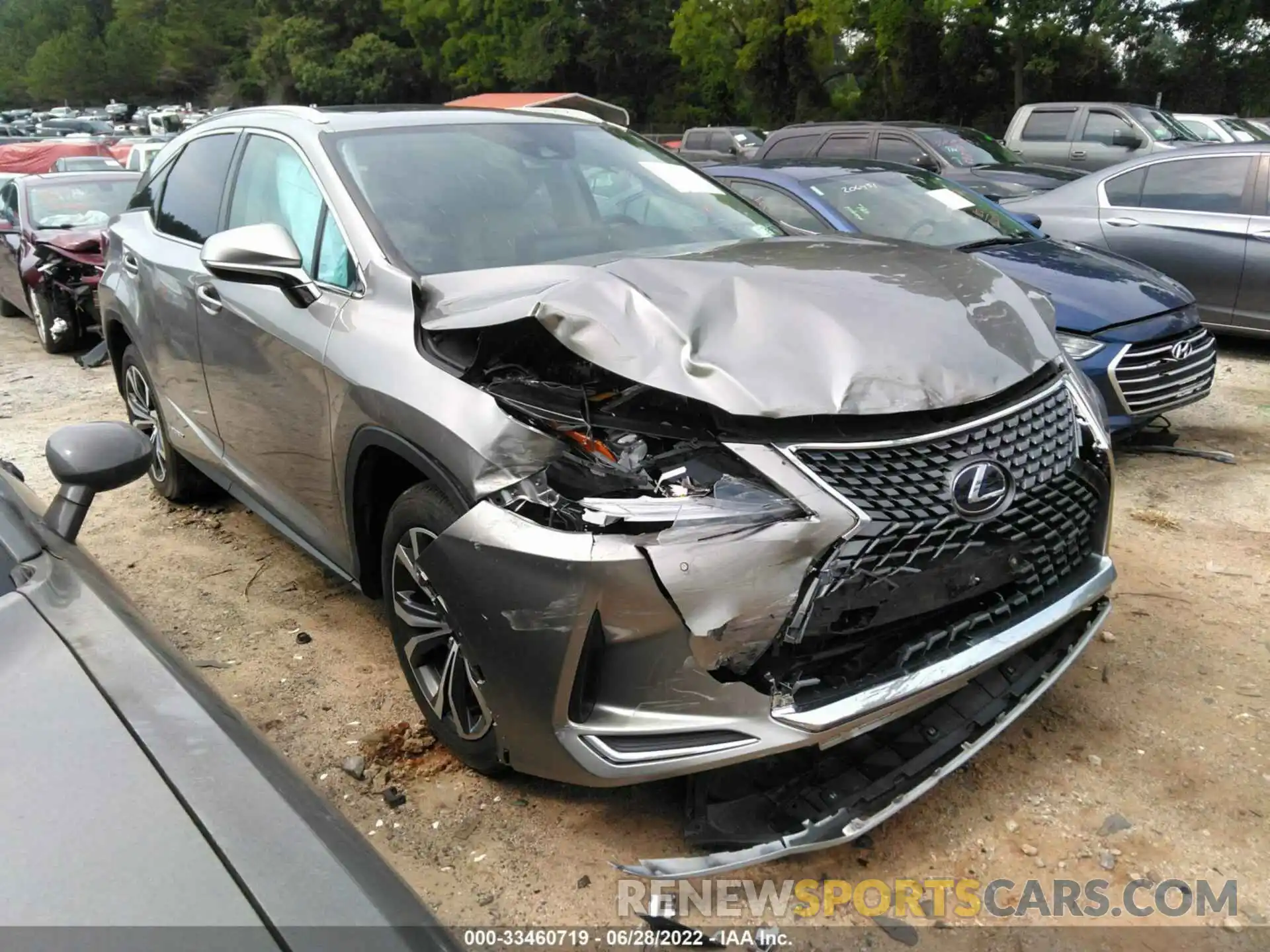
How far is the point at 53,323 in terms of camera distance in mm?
8766

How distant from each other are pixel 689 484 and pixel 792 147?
1146 centimetres

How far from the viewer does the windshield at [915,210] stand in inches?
234

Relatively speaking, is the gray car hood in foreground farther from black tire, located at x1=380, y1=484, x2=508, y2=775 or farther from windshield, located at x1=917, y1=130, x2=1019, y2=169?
windshield, located at x1=917, y1=130, x2=1019, y2=169

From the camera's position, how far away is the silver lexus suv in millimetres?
2131

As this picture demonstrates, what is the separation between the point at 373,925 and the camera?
4.05ft

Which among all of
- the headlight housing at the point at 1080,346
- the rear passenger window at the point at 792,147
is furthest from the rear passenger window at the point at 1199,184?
the rear passenger window at the point at 792,147

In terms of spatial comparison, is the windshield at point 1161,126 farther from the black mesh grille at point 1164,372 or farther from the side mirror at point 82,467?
the side mirror at point 82,467

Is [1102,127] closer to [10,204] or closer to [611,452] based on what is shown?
[10,204]

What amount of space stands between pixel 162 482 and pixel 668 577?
3.82 meters

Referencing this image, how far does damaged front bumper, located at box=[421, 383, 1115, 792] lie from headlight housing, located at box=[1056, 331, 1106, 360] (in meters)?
2.76

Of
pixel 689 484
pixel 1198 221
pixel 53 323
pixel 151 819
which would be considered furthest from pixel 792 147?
pixel 151 819

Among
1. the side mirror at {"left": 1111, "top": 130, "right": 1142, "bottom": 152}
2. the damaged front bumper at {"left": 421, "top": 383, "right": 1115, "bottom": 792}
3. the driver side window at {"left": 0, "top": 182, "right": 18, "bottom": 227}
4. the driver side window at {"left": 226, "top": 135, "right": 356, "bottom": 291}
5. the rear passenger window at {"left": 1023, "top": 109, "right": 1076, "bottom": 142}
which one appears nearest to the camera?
the damaged front bumper at {"left": 421, "top": 383, "right": 1115, "bottom": 792}

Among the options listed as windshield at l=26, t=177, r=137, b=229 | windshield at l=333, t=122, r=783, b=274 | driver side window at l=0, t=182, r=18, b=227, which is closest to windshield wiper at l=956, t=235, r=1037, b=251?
windshield at l=333, t=122, r=783, b=274

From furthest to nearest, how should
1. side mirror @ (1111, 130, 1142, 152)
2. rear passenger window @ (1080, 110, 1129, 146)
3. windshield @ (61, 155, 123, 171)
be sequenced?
windshield @ (61, 155, 123, 171), rear passenger window @ (1080, 110, 1129, 146), side mirror @ (1111, 130, 1142, 152)
